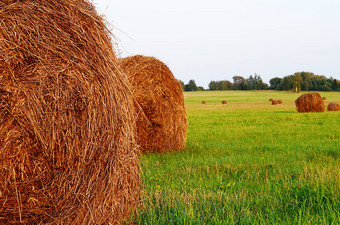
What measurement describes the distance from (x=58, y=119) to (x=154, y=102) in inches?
206

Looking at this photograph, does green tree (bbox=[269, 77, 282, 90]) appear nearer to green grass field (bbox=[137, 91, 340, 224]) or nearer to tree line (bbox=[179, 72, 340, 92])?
tree line (bbox=[179, 72, 340, 92])

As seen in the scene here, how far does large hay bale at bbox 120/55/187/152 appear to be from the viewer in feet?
28.4

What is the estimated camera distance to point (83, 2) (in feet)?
13.3

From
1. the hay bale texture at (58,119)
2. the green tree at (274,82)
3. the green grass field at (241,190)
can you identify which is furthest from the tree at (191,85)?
the hay bale texture at (58,119)

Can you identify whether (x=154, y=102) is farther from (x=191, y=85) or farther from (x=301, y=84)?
(x=301, y=84)

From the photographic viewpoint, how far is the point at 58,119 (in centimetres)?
351

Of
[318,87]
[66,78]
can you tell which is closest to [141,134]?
[66,78]

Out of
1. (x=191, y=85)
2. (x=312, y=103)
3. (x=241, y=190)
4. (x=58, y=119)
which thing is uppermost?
(x=191, y=85)

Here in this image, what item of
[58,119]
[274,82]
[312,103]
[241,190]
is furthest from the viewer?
[274,82]

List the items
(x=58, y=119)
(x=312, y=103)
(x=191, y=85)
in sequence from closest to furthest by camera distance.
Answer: (x=58, y=119) → (x=312, y=103) → (x=191, y=85)

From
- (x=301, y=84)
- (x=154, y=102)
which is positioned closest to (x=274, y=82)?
(x=301, y=84)

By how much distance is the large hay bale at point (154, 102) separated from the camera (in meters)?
8.65

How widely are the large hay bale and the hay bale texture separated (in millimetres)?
4632

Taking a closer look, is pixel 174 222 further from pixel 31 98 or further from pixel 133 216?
pixel 31 98
